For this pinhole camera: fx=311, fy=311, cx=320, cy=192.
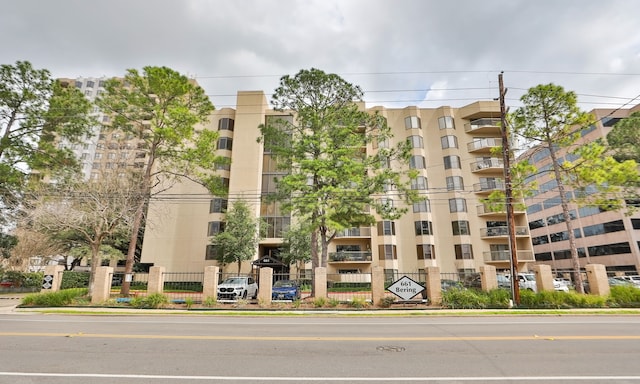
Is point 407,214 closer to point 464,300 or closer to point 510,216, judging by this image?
point 510,216

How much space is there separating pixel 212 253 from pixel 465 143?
3232 cm

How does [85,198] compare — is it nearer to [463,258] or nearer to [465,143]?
[463,258]

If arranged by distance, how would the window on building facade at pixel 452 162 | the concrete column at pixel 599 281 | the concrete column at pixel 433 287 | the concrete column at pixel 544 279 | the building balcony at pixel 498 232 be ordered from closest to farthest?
the concrete column at pixel 433 287
the concrete column at pixel 599 281
the concrete column at pixel 544 279
the building balcony at pixel 498 232
the window on building facade at pixel 452 162

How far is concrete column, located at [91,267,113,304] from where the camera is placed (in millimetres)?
17469

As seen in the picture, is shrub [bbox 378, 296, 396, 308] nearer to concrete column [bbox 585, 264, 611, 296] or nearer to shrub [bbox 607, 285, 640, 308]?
shrub [bbox 607, 285, 640, 308]

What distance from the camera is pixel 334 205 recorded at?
19.0 metres

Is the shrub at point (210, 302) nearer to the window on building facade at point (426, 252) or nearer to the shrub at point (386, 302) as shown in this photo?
the shrub at point (386, 302)

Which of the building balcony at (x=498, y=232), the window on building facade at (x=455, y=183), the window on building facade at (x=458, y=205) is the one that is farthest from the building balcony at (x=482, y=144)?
the building balcony at (x=498, y=232)

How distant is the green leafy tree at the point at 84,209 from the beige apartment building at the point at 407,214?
1045 centimetres

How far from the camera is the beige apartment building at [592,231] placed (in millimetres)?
38438
